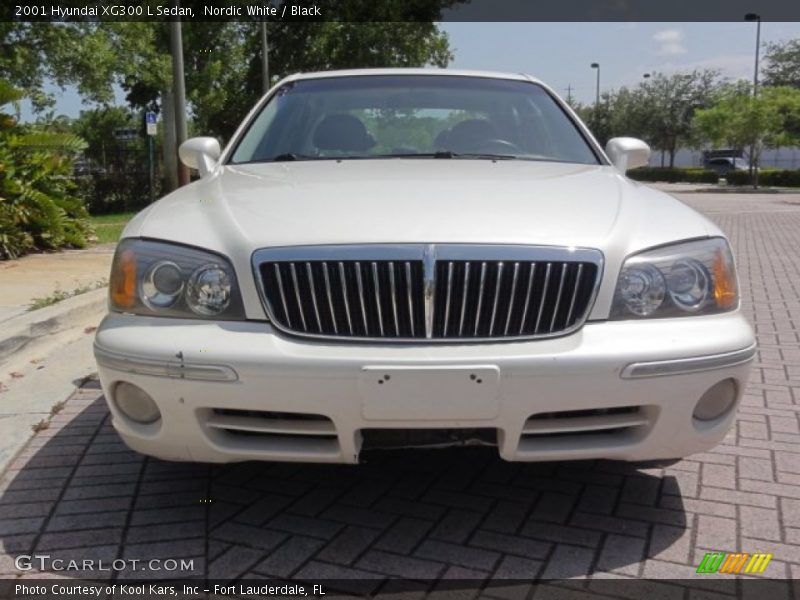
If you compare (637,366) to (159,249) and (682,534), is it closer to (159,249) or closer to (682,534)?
(682,534)

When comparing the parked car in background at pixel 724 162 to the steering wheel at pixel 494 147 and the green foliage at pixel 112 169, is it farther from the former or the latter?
the steering wheel at pixel 494 147

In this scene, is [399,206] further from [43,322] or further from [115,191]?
[115,191]

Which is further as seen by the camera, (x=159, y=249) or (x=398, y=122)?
(x=398, y=122)

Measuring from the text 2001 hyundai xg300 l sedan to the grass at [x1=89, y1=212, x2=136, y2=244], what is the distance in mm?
9080

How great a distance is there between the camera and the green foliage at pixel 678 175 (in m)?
43.5

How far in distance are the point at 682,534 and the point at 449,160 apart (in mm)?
1828

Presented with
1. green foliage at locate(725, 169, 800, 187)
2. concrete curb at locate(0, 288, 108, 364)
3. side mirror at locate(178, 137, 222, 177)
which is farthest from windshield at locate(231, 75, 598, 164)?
green foliage at locate(725, 169, 800, 187)

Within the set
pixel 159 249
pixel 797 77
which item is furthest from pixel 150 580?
pixel 797 77

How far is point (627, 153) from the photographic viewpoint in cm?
416

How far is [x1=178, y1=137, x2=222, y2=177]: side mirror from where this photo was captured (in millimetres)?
4133

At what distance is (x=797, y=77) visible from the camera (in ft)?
189

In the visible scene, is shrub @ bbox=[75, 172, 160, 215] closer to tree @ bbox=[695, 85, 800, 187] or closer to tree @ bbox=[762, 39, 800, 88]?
tree @ bbox=[695, 85, 800, 187]

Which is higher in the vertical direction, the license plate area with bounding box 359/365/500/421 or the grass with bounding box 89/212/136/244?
the license plate area with bounding box 359/365/500/421

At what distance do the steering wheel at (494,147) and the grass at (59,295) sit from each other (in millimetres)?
3880
